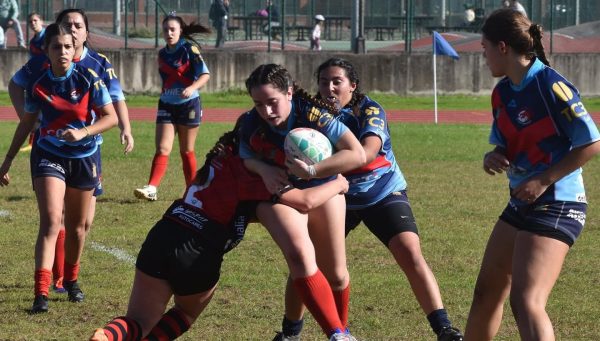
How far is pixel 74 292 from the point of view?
23.7 feet

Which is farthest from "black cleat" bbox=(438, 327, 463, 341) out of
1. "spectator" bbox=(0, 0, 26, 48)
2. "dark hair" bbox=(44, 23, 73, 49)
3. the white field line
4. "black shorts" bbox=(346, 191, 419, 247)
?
"spectator" bbox=(0, 0, 26, 48)

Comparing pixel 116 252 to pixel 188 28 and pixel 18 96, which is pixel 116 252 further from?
pixel 188 28

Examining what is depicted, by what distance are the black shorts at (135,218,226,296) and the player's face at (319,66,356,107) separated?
1.35 metres

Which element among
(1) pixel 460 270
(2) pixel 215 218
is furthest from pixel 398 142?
(2) pixel 215 218

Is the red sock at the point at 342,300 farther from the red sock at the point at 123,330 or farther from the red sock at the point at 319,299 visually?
the red sock at the point at 123,330

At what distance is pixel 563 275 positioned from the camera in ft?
26.3

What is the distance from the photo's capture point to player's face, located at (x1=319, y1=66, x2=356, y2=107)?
6.13m

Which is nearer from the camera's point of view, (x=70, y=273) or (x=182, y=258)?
(x=182, y=258)

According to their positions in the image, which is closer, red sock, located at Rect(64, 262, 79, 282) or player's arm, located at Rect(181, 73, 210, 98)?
red sock, located at Rect(64, 262, 79, 282)

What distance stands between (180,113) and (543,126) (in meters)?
7.38

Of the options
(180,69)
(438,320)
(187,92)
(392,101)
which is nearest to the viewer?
(438,320)

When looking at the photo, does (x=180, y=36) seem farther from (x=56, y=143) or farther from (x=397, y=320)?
(x=397, y=320)

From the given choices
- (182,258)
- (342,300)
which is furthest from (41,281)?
(182,258)

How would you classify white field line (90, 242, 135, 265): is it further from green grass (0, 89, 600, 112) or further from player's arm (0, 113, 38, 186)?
green grass (0, 89, 600, 112)
